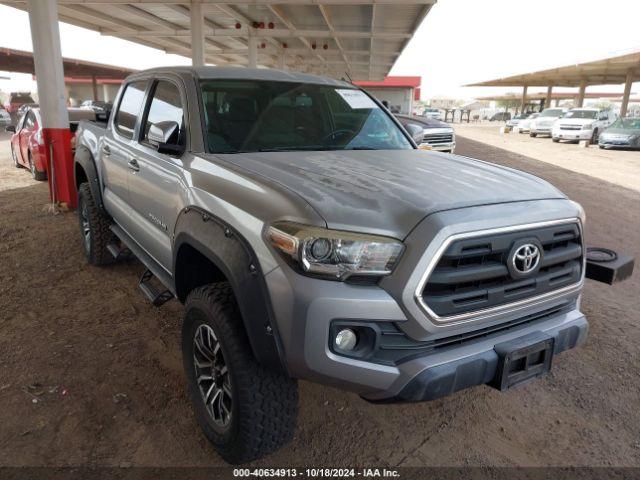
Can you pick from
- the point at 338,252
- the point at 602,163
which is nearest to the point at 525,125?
the point at 602,163

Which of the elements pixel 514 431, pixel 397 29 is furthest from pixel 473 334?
pixel 397 29

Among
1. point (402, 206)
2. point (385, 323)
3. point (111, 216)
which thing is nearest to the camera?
point (385, 323)

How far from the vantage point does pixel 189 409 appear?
2.84 metres

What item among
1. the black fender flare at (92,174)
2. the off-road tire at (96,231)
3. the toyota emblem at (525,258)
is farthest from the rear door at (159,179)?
the toyota emblem at (525,258)

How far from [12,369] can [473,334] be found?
2.85 meters

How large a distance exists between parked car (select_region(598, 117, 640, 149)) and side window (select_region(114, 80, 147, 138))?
71.3 ft

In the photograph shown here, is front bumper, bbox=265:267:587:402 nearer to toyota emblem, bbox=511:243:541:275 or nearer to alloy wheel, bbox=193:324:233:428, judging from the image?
toyota emblem, bbox=511:243:541:275

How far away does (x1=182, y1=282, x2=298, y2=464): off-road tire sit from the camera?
2166 millimetres

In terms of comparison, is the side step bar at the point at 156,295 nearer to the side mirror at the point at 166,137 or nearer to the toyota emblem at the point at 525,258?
the side mirror at the point at 166,137

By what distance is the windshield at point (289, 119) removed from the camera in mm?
3061

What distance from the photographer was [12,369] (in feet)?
10.5

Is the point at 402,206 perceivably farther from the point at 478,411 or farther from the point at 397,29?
the point at 397,29

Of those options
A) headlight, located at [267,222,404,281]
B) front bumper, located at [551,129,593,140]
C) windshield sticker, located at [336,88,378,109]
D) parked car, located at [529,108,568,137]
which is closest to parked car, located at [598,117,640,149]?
front bumper, located at [551,129,593,140]

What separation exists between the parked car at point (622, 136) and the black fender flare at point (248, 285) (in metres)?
22.7
